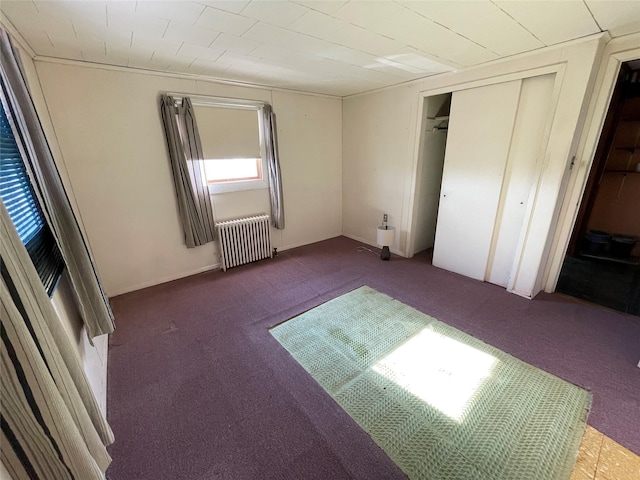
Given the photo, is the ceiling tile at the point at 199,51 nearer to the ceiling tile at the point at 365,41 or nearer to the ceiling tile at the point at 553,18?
the ceiling tile at the point at 365,41

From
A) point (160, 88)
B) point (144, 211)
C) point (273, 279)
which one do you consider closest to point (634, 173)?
point (273, 279)

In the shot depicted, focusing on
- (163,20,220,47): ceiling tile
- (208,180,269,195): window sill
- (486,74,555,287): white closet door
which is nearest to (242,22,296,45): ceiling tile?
(163,20,220,47): ceiling tile

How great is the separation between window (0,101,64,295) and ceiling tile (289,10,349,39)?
1.64 metres

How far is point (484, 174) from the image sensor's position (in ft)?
9.18

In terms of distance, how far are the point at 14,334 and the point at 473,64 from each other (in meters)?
3.44

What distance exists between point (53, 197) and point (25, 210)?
0.54 feet

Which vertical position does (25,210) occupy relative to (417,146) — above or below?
below

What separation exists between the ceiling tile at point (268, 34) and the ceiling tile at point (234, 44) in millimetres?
78

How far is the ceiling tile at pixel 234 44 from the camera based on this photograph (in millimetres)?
1867

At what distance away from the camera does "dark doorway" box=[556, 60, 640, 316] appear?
9.92 ft

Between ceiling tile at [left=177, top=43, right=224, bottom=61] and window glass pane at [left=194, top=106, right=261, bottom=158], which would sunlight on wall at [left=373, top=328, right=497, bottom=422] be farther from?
Result: window glass pane at [left=194, top=106, right=261, bottom=158]

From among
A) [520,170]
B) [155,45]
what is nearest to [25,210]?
[155,45]

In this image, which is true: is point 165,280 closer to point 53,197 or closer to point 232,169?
point 232,169

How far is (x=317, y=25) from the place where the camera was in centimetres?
169
